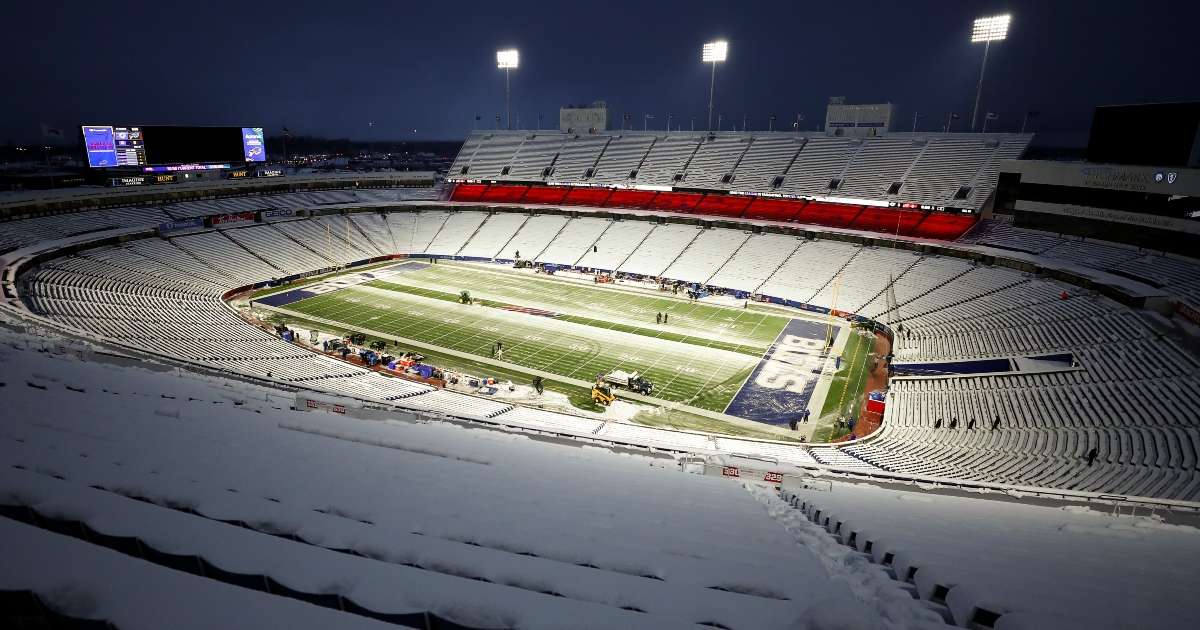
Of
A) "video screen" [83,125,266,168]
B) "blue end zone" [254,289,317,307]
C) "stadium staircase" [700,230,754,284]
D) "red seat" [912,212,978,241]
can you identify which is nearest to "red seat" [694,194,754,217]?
"stadium staircase" [700,230,754,284]

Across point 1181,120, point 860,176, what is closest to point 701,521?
point 1181,120

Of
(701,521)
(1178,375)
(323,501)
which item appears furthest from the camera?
(1178,375)

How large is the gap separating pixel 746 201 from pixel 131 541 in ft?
188

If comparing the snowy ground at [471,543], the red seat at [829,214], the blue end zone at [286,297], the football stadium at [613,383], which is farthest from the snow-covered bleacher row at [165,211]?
the red seat at [829,214]

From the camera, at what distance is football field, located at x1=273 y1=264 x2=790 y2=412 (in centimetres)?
3068

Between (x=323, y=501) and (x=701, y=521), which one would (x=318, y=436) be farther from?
(x=701, y=521)

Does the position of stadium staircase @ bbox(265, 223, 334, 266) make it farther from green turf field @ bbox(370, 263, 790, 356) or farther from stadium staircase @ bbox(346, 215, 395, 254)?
green turf field @ bbox(370, 263, 790, 356)

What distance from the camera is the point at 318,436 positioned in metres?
11.1

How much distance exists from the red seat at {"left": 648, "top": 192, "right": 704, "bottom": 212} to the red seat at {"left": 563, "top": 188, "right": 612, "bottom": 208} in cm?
581

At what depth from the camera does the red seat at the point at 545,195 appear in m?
64.8

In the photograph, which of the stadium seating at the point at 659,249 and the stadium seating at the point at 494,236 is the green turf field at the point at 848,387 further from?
the stadium seating at the point at 494,236

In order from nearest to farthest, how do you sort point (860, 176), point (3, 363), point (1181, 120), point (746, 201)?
point (3, 363) < point (1181, 120) < point (860, 176) < point (746, 201)

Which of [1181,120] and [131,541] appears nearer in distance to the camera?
[131,541]

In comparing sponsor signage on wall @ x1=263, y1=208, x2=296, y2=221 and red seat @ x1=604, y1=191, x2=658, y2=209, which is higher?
red seat @ x1=604, y1=191, x2=658, y2=209
